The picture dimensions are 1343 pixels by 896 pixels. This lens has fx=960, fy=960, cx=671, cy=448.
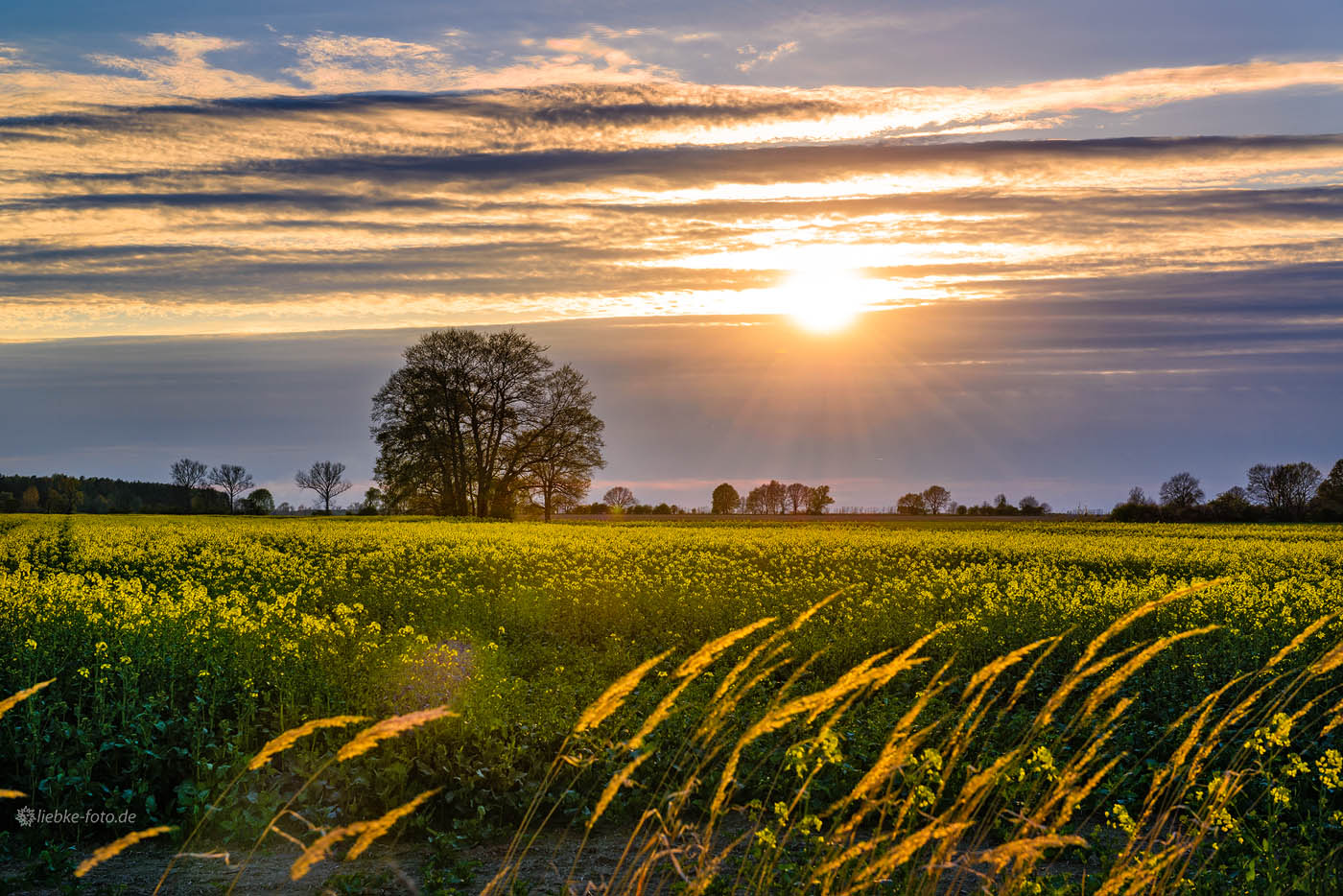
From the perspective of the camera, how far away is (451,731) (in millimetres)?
8164

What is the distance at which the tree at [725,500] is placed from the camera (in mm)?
97938

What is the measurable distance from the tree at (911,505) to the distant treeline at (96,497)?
214ft

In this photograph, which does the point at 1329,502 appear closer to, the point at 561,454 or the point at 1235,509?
the point at 1235,509

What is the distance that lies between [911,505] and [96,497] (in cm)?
9229

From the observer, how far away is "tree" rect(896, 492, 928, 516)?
9600cm

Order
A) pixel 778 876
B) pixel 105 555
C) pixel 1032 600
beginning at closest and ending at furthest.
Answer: pixel 778 876, pixel 1032 600, pixel 105 555

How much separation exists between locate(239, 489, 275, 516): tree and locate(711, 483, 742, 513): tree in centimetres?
4450

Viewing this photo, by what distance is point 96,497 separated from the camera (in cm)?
11162

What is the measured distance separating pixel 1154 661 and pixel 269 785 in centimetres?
992

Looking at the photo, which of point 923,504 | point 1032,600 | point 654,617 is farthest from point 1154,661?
point 923,504

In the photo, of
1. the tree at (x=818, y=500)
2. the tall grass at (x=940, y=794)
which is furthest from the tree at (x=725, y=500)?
the tall grass at (x=940, y=794)

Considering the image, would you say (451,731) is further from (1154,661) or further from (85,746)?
(1154,661)

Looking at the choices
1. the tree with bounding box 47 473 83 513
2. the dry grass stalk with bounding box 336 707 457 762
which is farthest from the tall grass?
the tree with bounding box 47 473 83 513

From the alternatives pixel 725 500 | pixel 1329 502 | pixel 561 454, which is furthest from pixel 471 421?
pixel 1329 502
